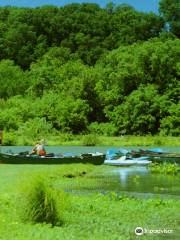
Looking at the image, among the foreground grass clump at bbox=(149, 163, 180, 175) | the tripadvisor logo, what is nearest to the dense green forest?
the foreground grass clump at bbox=(149, 163, 180, 175)

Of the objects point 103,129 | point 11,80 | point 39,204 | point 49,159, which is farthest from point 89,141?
point 11,80

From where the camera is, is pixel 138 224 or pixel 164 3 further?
pixel 164 3

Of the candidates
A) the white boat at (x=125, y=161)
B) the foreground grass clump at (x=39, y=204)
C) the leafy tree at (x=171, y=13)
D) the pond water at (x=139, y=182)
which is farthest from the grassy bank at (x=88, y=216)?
the leafy tree at (x=171, y=13)

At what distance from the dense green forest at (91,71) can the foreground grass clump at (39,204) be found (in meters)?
45.4

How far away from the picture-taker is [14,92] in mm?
88688

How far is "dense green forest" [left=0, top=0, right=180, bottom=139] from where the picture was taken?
2623 inches

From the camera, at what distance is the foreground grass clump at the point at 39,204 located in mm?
12445

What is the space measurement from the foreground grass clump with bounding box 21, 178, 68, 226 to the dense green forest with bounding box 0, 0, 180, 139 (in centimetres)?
4538

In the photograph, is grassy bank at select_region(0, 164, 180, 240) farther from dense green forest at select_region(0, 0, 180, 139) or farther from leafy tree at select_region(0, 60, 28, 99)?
leafy tree at select_region(0, 60, 28, 99)

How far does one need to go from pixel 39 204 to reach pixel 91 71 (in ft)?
205

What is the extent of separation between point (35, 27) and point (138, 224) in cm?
9448

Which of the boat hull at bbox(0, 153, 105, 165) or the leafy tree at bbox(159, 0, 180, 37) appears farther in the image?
the leafy tree at bbox(159, 0, 180, 37)

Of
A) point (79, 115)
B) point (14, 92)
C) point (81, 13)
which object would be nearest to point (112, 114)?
point (79, 115)

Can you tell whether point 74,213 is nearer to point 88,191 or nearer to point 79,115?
point 88,191
